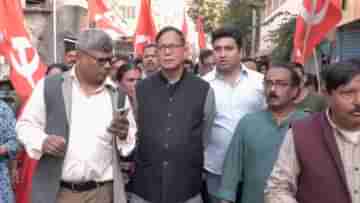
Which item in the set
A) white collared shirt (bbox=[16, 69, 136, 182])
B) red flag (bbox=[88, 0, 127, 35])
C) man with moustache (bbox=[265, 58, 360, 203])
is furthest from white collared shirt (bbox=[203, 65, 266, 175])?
red flag (bbox=[88, 0, 127, 35])

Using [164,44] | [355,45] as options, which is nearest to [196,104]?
[164,44]

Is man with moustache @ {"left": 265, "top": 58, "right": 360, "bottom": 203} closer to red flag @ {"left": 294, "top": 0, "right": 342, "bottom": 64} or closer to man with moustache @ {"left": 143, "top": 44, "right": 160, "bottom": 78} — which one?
red flag @ {"left": 294, "top": 0, "right": 342, "bottom": 64}

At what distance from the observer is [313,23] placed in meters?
6.71

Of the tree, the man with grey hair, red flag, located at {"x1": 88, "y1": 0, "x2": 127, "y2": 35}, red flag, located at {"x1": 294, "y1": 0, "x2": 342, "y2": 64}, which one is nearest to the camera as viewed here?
the man with grey hair

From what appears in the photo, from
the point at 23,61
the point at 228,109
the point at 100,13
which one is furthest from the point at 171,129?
the point at 100,13

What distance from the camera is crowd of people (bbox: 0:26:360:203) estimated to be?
12.1ft

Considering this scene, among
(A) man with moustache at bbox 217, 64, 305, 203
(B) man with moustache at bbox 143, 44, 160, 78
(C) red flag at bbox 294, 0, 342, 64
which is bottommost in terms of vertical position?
(A) man with moustache at bbox 217, 64, 305, 203

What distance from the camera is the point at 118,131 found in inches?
142

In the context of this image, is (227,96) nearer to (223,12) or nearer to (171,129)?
(171,129)

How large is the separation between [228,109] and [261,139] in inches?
24.7

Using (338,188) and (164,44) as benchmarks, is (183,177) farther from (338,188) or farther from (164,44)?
(338,188)

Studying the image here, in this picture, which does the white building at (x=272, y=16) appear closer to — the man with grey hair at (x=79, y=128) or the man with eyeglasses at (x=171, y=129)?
the man with eyeglasses at (x=171, y=129)

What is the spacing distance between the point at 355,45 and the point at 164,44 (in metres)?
12.9

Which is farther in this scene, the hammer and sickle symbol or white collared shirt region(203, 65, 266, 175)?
the hammer and sickle symbol
